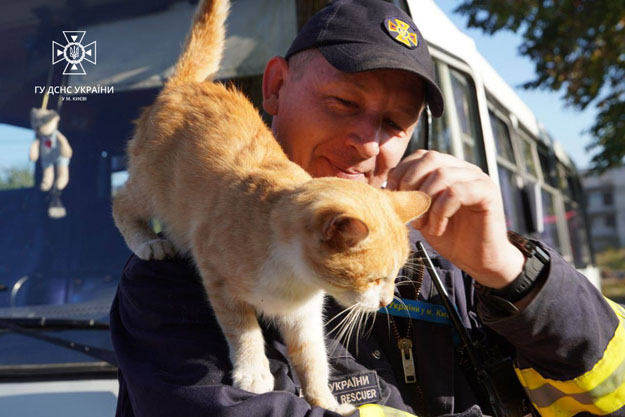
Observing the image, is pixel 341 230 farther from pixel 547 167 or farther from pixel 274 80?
pixel 547 167

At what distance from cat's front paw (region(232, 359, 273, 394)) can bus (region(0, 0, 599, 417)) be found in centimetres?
61

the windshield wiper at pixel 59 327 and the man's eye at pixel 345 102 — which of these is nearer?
the man's eye at pixel 345 102

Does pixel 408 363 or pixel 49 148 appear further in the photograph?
pixel 49 148

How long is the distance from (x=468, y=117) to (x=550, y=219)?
327cm

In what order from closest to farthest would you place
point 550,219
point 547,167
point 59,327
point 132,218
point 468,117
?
point 59,327 < point 132,218 < point 468,117 < point 550,219 < point 547,167

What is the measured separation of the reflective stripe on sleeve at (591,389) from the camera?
55.9 inches

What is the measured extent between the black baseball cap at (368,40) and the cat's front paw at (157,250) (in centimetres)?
74

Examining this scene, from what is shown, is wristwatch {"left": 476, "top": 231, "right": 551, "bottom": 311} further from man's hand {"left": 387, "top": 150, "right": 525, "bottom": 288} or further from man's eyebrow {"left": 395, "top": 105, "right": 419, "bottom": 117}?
man's eyebrow {"left": 395, "top": 105, "right": 419, "bottom": 117}

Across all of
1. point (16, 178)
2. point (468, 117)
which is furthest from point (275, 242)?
point (468, 117)

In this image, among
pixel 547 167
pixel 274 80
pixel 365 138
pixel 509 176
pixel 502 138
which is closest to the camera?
pixel 365 138

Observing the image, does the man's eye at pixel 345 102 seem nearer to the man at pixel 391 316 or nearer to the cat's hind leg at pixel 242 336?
the man at pixel 391 316

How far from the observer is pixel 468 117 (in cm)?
322

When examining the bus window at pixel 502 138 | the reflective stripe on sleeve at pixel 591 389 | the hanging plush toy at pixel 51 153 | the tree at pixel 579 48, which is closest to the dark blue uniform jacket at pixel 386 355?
the reflective stripe on sleeve at pixel 591 389

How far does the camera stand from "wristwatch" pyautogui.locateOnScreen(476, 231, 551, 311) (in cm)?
143
